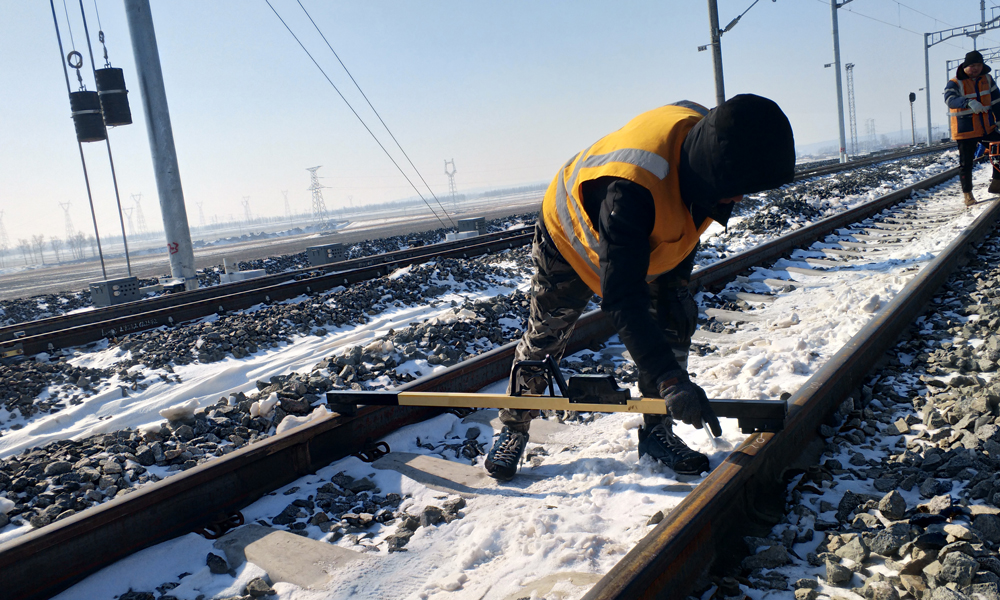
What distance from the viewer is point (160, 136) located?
38.4 ft

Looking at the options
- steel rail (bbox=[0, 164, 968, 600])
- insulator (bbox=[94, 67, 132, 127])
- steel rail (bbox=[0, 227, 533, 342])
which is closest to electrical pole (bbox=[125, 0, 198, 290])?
insulator (bbox=[94, 67, 132, 127])

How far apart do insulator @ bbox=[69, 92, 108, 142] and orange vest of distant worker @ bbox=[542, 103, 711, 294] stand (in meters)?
12.5

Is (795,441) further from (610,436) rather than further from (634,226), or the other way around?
(634,226)

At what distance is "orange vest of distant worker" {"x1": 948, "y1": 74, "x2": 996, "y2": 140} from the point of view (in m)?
9.28

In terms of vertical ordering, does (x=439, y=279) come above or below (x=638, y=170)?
below

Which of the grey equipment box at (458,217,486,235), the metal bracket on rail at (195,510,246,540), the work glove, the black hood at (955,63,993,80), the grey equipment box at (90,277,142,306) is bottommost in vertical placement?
the metal bracket on rail at (195,510,246,540)

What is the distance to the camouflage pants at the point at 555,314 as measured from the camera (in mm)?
2879

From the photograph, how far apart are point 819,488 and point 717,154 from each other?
55.4 inches

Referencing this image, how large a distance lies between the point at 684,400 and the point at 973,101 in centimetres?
999

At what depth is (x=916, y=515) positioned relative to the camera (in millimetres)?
2154

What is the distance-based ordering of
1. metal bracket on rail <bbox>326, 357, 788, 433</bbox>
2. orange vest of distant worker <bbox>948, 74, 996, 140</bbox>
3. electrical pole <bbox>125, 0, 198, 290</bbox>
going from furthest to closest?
electrical pole <bbox>125, 0, 198, 290</bbox>
orange vest of distant worker <bbox>948, 74, 996, 140</bbox>
metal bracket on rail <bbox>326, 357, 788, 433</bbox>

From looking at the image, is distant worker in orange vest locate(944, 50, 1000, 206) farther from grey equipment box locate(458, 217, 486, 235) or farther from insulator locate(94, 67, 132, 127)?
insulator locate(94, 67, 132, 127)

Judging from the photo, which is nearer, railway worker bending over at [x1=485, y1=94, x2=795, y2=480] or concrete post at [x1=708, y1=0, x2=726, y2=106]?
railway worker bending over at [x1=485, y1=94, x2=795, y2=480]

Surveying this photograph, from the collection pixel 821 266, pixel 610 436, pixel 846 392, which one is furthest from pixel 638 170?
pixel 821 266
